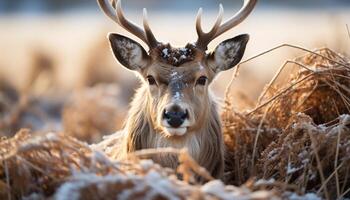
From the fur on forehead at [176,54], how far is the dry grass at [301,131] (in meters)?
0.87

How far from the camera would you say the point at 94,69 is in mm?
20781

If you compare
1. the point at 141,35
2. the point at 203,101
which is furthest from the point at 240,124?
the point at 141,35

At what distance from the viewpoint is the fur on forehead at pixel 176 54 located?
817 cm

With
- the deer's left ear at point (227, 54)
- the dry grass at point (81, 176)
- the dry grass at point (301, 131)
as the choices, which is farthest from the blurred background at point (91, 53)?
the dry grass at point (81, 176)

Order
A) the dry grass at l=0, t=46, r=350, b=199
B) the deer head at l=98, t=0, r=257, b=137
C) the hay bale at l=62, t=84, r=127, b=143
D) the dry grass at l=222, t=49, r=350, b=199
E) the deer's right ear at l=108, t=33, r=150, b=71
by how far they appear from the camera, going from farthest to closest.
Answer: the hay bale at l=62, t=84, r=127, b=143 → the deer's right ear at l=108, t=33, r=150, b=71 → the deer head at l=98, t=0, r=257, b=137 → the dry grass at l=222, t=49, r=350, b=199 → the dry grass at l=0, t=46, r=350, b=199

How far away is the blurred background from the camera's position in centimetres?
1388

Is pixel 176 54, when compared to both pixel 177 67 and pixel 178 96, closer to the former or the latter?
pixel 177 67

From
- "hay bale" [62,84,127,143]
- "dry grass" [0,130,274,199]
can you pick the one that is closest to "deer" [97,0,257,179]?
"dry grass" [0,130,274,199]

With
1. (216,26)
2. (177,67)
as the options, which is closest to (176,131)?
(177,67)

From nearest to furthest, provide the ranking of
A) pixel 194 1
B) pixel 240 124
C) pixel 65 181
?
pixel 65 181, pixel 240 124, pixel 194 1

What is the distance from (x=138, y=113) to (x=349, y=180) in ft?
7.72

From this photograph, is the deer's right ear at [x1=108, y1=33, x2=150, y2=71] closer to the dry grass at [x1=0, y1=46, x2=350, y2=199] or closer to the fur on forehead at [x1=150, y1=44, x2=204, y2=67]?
the fur on forehead at [x1=150, y1=44, x2=204, y2=67]

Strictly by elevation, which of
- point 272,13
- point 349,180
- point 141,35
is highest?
point 272,13

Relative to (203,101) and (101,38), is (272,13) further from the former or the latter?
(203,101)
